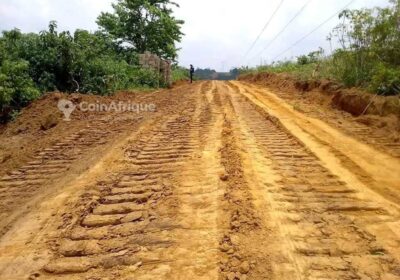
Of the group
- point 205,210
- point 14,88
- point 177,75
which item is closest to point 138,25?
point 177,75

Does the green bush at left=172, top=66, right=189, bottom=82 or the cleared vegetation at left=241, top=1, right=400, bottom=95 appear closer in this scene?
the cleared vegetation at left=241, top=1, right=400, bottom=95

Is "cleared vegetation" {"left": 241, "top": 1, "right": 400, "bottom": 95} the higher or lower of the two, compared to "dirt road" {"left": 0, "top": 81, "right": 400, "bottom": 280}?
higher

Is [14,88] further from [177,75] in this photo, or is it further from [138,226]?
[177,75]

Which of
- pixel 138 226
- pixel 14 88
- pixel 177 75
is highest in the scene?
pixel 177 75

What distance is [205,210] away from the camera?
356 centimetres

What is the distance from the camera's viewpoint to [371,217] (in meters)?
3.43

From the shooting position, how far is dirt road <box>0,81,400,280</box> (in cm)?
273

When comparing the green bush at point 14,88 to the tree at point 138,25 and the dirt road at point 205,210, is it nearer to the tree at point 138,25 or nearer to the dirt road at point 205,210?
the dirt road at point 205,210

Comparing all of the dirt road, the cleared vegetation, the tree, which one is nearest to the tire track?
the dirt road

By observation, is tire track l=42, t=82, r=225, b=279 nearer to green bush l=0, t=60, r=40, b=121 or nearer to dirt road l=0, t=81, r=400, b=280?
dirt road l=0, t=81, r=400, b=280

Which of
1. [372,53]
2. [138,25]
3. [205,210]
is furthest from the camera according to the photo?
[138,25]

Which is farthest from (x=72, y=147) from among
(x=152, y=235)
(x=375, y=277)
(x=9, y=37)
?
(x=9, y=37)

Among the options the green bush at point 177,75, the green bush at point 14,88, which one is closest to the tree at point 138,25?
the green bush at point 177,75

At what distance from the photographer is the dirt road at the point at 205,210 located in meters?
2.73
